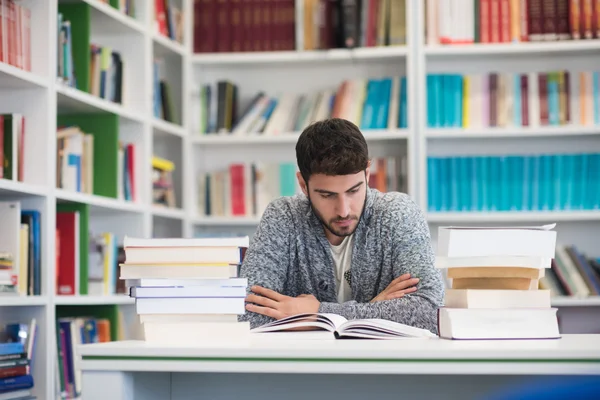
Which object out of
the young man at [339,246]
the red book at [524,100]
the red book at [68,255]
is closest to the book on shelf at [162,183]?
the red book at [68,255]

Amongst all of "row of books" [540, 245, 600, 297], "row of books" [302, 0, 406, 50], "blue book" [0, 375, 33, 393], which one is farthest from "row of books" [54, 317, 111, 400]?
"row of books" [540, 245, 600, 297]

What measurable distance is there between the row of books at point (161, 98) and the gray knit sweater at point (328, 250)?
1700 millimetres

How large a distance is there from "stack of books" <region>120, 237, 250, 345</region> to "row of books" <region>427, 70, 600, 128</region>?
2.80m

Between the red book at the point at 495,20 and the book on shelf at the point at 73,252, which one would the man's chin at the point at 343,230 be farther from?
the red book at the point at 495,20

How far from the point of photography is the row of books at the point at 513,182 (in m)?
4.11

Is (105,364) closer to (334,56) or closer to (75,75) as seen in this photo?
(75,75)

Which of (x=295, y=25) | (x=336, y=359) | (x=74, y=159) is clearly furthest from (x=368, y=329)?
(x=295, y=25)

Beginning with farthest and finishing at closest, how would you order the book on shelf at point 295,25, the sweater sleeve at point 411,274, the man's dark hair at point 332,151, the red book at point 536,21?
1. the book on shelf at point 295,25
2. the red book at point 536,21
3. the man's dark hair at point 332,151
4. the sweater sleeve at point 411,274

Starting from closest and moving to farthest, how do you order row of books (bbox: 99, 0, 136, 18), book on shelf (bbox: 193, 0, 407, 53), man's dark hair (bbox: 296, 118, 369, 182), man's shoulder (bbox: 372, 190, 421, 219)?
1. man's dark hair (bbox: 296, 118, 369, 182)
2. man's shoulder (bbox: 372, 190, 421, 219)
3. row of books (bbox: 99, 0, 136, 18)
4. book on shelf (bbox: 193, 0, 407, 53)

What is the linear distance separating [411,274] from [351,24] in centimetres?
220

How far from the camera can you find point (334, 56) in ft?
14.2

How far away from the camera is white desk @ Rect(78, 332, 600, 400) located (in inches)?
51.3

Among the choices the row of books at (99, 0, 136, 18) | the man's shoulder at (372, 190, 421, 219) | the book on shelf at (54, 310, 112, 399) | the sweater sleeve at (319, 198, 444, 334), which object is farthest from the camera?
the row of books at (99, 0, 136, 18)

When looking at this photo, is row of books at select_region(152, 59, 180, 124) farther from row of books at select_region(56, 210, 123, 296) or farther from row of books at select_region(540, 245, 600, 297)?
row of books at select_region(540, 245, 600, 297)
